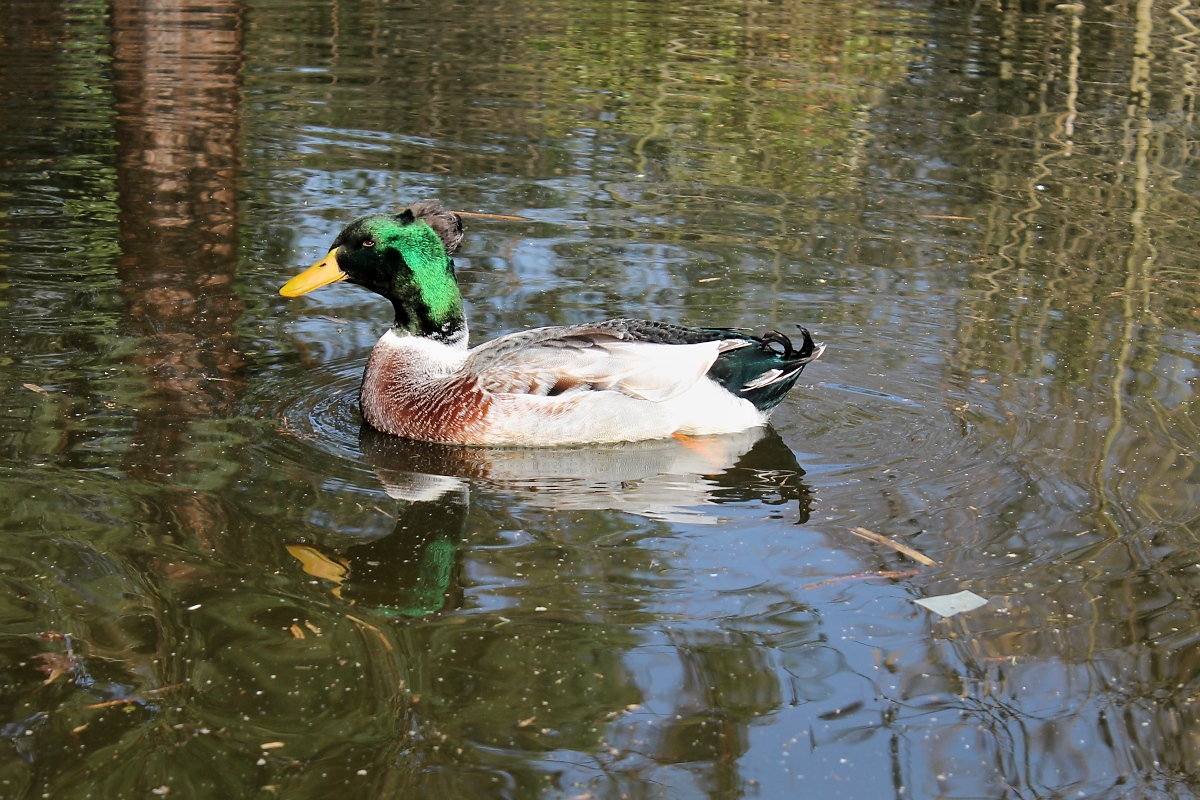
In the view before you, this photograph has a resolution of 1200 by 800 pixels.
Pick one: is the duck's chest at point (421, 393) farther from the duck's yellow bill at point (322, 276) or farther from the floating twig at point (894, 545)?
the floating twig at point (894, 545)

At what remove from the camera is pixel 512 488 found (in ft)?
18.5

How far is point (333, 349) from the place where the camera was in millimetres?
7215

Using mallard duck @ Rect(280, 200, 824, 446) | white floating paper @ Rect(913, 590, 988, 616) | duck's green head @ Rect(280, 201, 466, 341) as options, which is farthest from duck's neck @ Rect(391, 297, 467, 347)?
white floating paper @ Rect(913, 590, 988, 616)

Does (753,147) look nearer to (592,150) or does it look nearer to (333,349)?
(592,150)

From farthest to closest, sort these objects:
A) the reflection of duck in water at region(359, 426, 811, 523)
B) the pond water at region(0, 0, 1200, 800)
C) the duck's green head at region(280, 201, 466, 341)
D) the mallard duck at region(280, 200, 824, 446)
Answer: the duck's green head at region(280, 201, 466, 341)
the mallard duck at region(280, 200, 824, 446)
the reflection of duck in water at region(359, 426, 811, 523)
the pond water at region(0, 0, 1200, 800)

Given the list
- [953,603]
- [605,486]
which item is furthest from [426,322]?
[953,603]

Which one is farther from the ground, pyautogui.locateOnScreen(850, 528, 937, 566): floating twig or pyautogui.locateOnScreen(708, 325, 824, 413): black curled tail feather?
pyautogui.locateOnScreen(708, 325, 824, 413): black curled tail feather

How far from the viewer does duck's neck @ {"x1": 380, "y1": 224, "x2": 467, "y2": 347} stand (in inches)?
254

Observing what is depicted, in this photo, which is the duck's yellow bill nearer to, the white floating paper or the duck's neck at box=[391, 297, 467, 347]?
the duck's neck at box=[391, 297, 467, 347]

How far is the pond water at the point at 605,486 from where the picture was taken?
3.86 meters

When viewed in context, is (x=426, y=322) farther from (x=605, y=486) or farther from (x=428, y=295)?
(x=605, y=486)

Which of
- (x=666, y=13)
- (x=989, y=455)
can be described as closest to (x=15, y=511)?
(x=989, y=455)

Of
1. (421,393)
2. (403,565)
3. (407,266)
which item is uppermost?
(407,266)

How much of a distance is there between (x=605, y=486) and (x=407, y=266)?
5.09 feet
